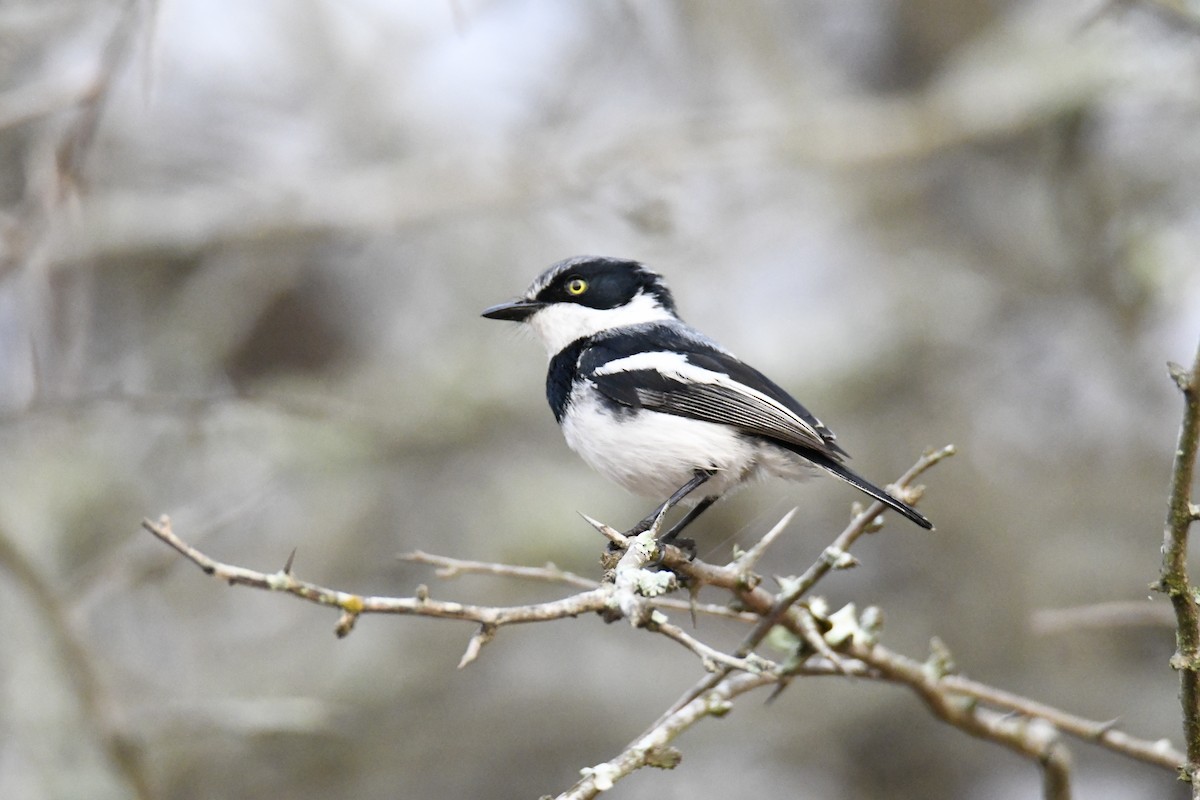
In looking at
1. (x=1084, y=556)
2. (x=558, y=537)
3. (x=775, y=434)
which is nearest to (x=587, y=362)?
(x=775, y=434)

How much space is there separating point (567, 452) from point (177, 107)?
11.8 feet

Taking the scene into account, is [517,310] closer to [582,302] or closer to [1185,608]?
[582,302]

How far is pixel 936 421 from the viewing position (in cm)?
690

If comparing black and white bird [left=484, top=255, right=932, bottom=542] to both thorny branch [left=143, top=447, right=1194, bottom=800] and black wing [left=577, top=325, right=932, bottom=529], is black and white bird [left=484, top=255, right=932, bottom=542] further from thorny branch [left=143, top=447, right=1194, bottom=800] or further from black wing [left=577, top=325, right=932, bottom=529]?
thorny branch [left=143, top=447, right=1194, bottom=800]

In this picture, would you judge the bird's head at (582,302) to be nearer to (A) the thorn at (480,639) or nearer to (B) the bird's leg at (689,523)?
(B) the bird's leg at (689,523)

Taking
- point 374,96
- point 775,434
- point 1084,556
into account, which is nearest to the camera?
point 775,434

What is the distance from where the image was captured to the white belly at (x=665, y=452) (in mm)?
3553

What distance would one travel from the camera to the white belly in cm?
Answer: 355

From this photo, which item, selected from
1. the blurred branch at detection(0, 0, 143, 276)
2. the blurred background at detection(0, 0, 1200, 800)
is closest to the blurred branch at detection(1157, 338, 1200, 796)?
the blurred branch at detection(0, 0, 143, 276)

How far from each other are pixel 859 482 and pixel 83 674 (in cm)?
249

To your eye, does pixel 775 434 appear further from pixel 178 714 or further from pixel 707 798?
pixel 707 798

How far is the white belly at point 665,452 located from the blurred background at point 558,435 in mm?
1758

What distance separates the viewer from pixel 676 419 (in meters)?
3.61

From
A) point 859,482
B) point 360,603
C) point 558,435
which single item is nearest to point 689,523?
point 859,482
